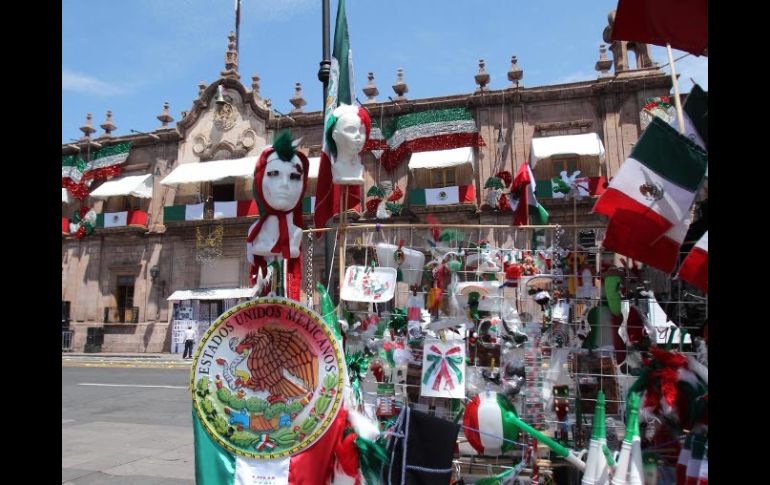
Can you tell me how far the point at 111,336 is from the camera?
24734 mm

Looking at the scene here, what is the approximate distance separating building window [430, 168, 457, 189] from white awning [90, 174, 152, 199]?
12.5 m

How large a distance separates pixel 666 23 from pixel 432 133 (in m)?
17.6

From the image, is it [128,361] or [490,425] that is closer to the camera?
[490,425]

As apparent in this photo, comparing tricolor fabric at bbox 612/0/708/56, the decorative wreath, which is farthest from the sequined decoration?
tricolor fabric at bbox 612/0/708/56

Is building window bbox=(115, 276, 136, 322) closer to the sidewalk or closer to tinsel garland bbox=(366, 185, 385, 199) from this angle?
the sidewalk

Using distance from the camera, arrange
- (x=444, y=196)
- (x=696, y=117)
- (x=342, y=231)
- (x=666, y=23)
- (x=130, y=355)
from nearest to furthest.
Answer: (x=696, y=117) → (x=666, y=23) → (x=342, y=231) → (x=444, y=196) → (x=130, y=355)

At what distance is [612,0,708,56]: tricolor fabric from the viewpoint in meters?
3.65

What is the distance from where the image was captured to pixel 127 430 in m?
8.18

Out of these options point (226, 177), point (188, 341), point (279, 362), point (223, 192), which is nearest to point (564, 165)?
point (226, 177)

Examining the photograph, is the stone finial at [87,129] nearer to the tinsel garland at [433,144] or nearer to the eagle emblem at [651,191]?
the tinsel garland at [433,144]

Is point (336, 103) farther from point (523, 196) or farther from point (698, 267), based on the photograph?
point (698, 267)

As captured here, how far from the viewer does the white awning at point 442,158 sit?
2031 cm
